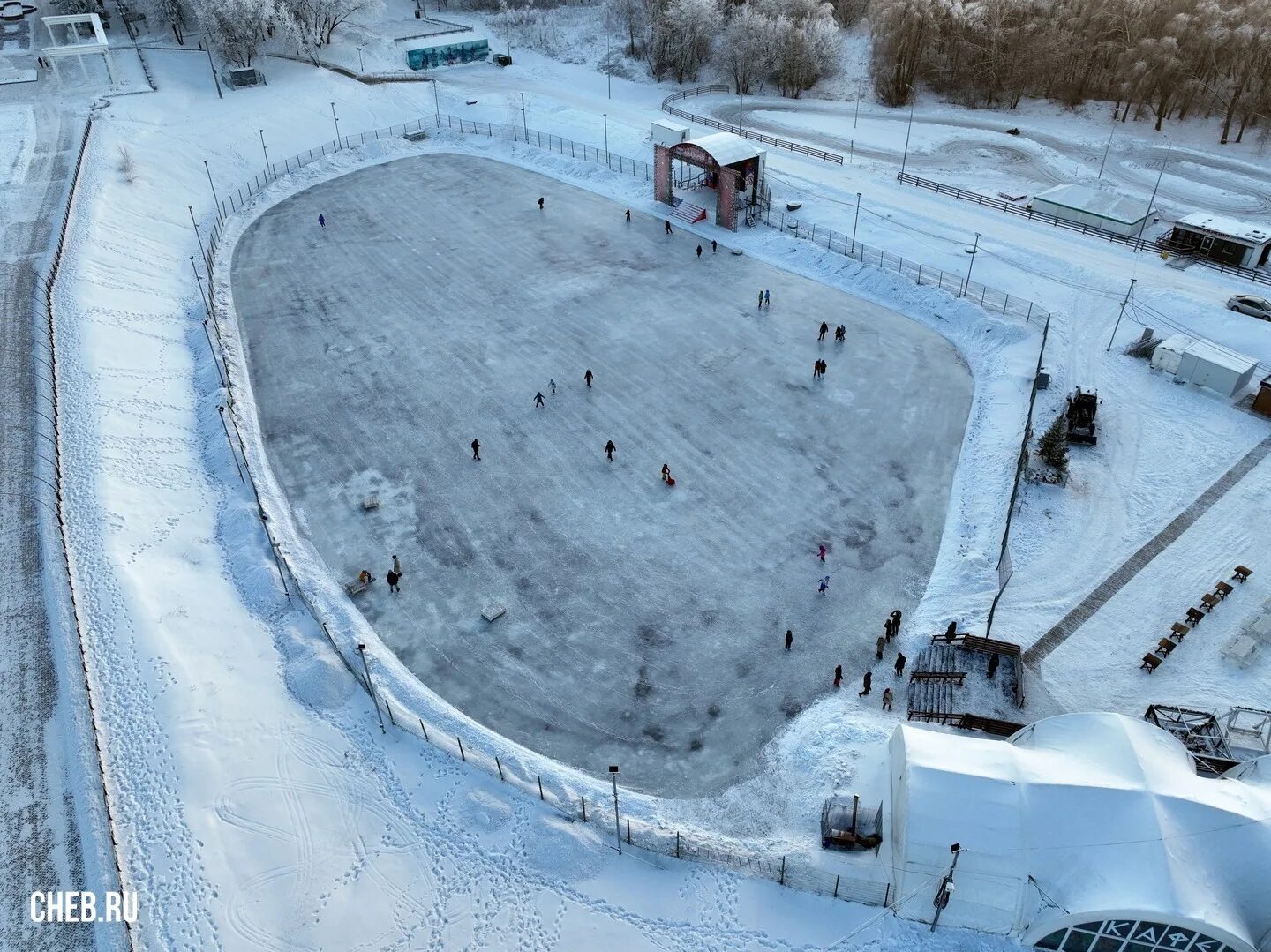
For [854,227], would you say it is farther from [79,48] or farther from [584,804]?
[79,48]

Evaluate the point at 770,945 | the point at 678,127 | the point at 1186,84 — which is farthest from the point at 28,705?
the point at 1186,84

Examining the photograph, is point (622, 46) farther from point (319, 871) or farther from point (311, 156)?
point (319, 871)

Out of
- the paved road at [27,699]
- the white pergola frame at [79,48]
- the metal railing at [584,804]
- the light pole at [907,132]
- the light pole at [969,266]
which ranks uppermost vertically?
the white pergola frame at [79,48]

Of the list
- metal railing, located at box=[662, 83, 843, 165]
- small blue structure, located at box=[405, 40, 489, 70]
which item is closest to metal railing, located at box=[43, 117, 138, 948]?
small blue structure, located at box=[405, 40, 489, 70]

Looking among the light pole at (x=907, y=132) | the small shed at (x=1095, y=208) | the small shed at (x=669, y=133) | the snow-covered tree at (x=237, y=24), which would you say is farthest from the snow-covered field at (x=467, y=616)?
the snow-covered tree at (x=237, y=24)

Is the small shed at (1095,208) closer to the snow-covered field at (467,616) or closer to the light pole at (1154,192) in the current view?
the light pole at (1154,192)
